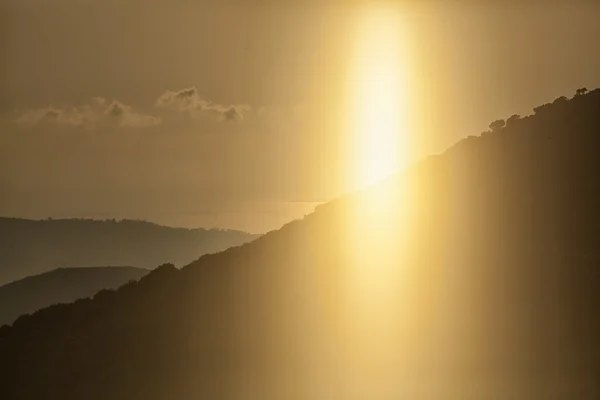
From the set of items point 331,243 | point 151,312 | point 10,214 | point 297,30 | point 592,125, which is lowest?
point 151,312

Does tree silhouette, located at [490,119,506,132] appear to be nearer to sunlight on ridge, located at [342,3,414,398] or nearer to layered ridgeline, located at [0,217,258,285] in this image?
sunlight on ridge, located at [342,3,414,398]

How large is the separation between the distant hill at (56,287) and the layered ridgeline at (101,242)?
0.05m

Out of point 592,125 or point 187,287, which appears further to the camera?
point 592,125

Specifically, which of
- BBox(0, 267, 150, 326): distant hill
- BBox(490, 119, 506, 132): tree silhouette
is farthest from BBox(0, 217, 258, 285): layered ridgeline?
BBox(490, 119, 506, 132): tree silhouette

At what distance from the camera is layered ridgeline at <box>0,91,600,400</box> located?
473 cm

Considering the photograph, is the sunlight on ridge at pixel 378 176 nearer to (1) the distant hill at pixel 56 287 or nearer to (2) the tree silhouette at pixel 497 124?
(2) the tree silhouette at pixel 497 124

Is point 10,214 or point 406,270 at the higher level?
point 10,214

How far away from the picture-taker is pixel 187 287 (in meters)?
4.91

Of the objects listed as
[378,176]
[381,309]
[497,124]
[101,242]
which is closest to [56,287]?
[101,242]

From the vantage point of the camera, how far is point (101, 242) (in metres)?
4.93

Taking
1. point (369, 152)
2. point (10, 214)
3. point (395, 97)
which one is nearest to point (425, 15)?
point (395, 97)

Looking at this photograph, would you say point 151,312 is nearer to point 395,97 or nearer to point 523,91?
point 395,97

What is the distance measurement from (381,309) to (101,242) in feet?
6.52

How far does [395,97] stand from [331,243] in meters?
1.13
